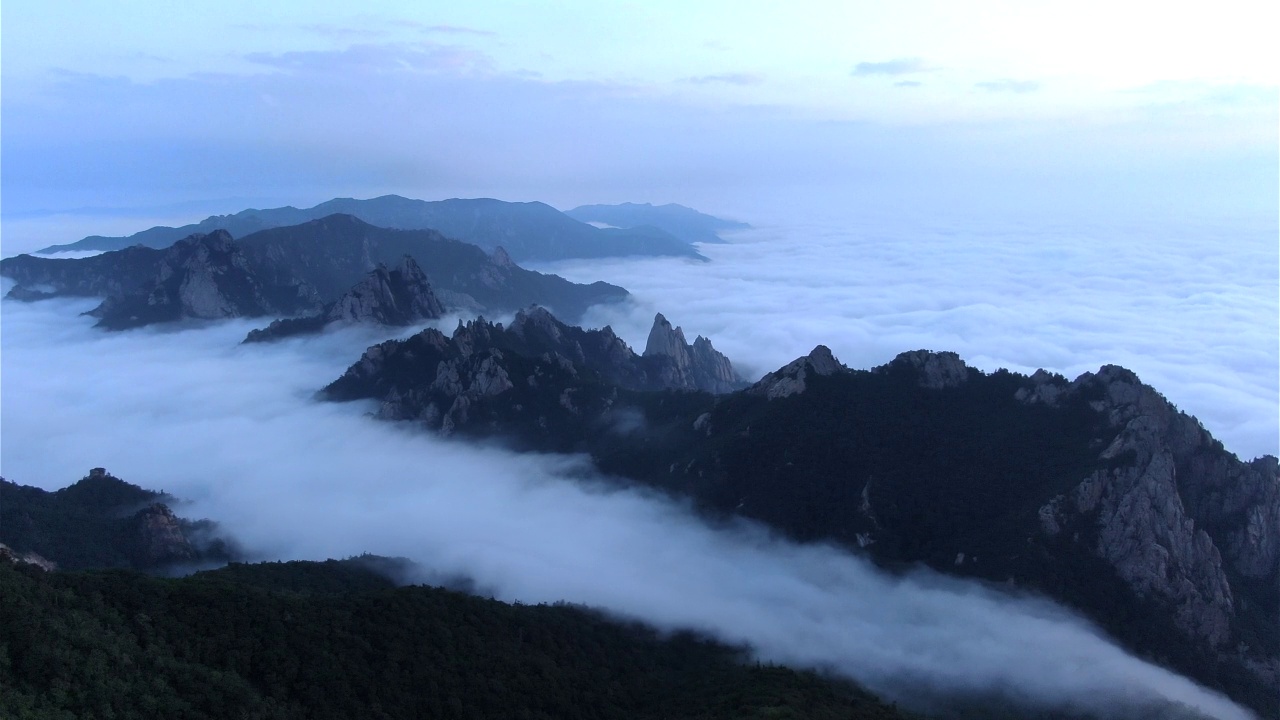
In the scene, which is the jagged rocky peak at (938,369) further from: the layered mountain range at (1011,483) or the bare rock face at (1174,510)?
the bare rock face at (1174,510)

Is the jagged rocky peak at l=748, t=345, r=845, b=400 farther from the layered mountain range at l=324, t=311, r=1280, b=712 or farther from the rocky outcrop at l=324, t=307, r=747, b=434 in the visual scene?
the rocky outcrop at l=324, t=307, r=747, b=434

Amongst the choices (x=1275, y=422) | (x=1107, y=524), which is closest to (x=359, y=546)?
(x=1107, y=524)

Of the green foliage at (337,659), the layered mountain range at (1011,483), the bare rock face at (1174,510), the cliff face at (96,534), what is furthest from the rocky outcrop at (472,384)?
the bare rock face at (1174,510)

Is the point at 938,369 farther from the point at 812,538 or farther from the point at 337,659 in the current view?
the point at 337,659

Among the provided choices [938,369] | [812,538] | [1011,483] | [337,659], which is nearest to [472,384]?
[812,538]

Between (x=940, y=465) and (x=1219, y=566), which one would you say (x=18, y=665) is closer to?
(x=940, y=465)

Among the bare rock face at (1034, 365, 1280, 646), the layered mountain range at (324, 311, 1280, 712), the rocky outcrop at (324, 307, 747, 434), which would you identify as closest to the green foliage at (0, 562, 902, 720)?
the layered mountain range at (324, 311, 1280, 712)
